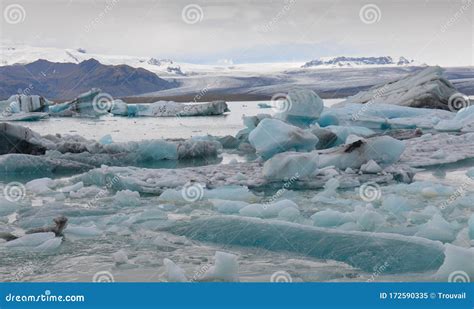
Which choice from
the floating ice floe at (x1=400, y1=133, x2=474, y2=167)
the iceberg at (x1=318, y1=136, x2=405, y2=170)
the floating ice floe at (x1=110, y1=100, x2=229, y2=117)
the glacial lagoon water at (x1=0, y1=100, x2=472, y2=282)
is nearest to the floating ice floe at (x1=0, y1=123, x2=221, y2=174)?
the iceberg at (x1=318, y1=136, x2=405, y2=170)

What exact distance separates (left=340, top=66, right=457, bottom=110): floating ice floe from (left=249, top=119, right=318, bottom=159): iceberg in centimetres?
1144

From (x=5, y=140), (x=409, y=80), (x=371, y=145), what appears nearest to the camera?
(x=371, y=145)

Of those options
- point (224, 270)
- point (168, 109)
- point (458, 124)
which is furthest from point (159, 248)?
point (168, 109)

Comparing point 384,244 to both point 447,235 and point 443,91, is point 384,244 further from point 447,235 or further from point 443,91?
point 443,91

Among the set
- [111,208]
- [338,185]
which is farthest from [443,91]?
[111,208]

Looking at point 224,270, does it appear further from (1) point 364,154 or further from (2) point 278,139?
(2) point 278,139

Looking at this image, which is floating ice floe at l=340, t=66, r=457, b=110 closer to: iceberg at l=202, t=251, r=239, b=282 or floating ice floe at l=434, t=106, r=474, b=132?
floating ice floe at l=434, t=106, r=474, b=132

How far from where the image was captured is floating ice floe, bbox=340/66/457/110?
2200cm

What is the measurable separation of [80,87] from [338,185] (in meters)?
132

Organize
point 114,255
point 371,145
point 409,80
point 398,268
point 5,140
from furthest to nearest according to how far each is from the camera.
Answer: point 409,80, point 5,140, point 371,145, point 114,255, point 398,268

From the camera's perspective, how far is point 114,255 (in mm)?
A: 4402

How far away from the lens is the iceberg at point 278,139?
1044 centimetres

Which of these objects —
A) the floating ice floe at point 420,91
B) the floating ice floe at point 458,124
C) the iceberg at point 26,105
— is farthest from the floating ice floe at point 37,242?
the iceberg at point 26,105

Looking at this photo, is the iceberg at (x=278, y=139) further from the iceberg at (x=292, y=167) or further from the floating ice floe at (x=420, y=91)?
the floating ice floe at (x=420, y=91)
